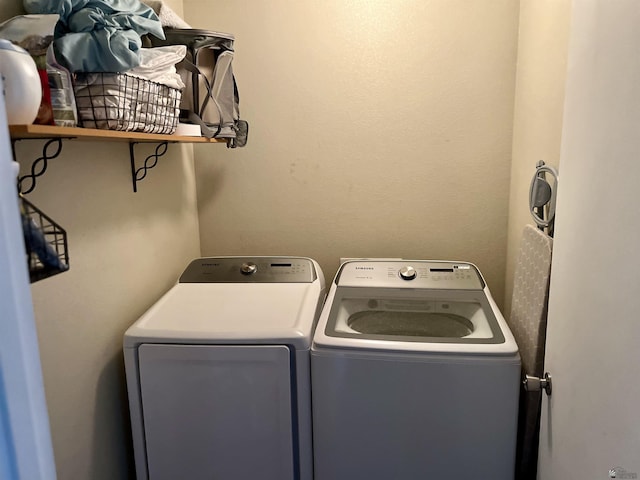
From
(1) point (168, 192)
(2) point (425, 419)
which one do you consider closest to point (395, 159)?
(1) point (168, 192)

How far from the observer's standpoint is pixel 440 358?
149cm

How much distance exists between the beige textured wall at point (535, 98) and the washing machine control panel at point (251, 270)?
3.09 ft

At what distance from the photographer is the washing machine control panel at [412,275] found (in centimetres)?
196

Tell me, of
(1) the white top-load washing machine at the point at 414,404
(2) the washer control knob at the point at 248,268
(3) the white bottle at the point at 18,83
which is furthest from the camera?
(2) the washer control knob at the point at 248,268

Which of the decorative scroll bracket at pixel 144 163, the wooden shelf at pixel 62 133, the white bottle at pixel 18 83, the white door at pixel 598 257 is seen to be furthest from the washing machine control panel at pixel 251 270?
the white bottle at pixel 18 83

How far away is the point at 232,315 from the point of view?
1.70 m

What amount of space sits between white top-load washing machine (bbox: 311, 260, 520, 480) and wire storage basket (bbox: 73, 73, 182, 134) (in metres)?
0.88

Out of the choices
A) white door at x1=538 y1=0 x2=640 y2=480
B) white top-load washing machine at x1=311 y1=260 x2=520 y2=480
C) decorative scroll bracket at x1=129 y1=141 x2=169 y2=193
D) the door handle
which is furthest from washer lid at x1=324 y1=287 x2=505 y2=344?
decorative scroll bracket at x1=129 y1=141 x2=169 y2=193

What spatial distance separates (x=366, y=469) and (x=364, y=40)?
178cm

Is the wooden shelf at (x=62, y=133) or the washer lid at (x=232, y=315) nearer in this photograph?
the wooden shelf at (x=62, y=133)

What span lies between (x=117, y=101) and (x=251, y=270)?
0.99 metres

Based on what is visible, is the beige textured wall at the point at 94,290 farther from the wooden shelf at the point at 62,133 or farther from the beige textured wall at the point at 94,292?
the wooden shelf at the point at 62,133

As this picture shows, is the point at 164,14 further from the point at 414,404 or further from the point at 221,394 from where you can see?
the point at 414,404

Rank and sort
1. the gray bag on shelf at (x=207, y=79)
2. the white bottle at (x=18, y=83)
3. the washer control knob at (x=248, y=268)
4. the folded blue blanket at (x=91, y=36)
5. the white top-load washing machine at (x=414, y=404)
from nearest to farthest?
1. the white bottle at (x=18, y=83)
2. the folded blue blanket at (x=91, y=36)
3. the white top-load washing machine at (x=414, y=404)
4. the gray bag on shelf at (x=207, y=79)
5. the washer control knob at (x=248, y=268)
